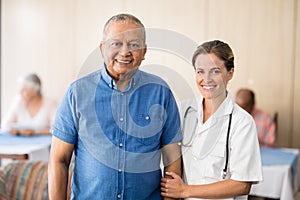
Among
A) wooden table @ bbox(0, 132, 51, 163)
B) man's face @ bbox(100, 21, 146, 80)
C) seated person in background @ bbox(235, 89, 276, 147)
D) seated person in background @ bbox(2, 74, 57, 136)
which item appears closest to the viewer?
man's face @ bbox(100, 21, 146, 80)

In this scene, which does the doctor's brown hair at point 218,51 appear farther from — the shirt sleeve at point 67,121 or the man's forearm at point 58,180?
the man's forearm at point 58,180

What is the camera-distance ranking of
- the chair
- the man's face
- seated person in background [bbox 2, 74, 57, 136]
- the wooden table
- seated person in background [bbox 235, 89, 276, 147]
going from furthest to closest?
seated person in background [bbox 2, 74, 57, 136] → seated person in background [bbox 235, 89, 276, 147] → the wooden table → the chair → the man's face

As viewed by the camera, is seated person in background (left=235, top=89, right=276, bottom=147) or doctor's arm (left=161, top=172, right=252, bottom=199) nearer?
doctor's arm (left=161, top=172, right=252, bottom=199)

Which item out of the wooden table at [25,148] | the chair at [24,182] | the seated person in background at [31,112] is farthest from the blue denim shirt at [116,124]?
the seated person in background at [31,112]

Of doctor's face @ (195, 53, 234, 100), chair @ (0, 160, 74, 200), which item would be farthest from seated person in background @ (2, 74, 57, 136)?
doctor's face @ (195, 53, 234, 100)

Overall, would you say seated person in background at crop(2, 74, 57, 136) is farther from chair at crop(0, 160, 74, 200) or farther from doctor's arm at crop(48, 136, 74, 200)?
doctor's arm at crop(48, 136, 74, 200)

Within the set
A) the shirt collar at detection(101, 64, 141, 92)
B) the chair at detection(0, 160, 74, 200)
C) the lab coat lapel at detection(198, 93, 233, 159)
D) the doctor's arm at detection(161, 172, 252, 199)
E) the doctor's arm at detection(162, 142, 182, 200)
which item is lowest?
the chair at detection(0, 160, 74, 200)

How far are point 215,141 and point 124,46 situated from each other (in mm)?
313

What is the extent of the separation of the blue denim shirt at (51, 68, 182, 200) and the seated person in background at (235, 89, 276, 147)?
5.61 feet

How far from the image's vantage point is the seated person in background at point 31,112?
2920mm

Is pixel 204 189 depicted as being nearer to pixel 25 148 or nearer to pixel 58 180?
pixel 58 180

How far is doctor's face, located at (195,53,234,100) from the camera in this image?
0.93 m

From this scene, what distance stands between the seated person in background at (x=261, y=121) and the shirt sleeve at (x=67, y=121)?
1.79 meters

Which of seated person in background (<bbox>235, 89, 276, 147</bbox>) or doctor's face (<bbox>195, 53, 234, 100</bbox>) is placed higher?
doctor's face (<bbox>195, 53, 234, 100</bbox>)
